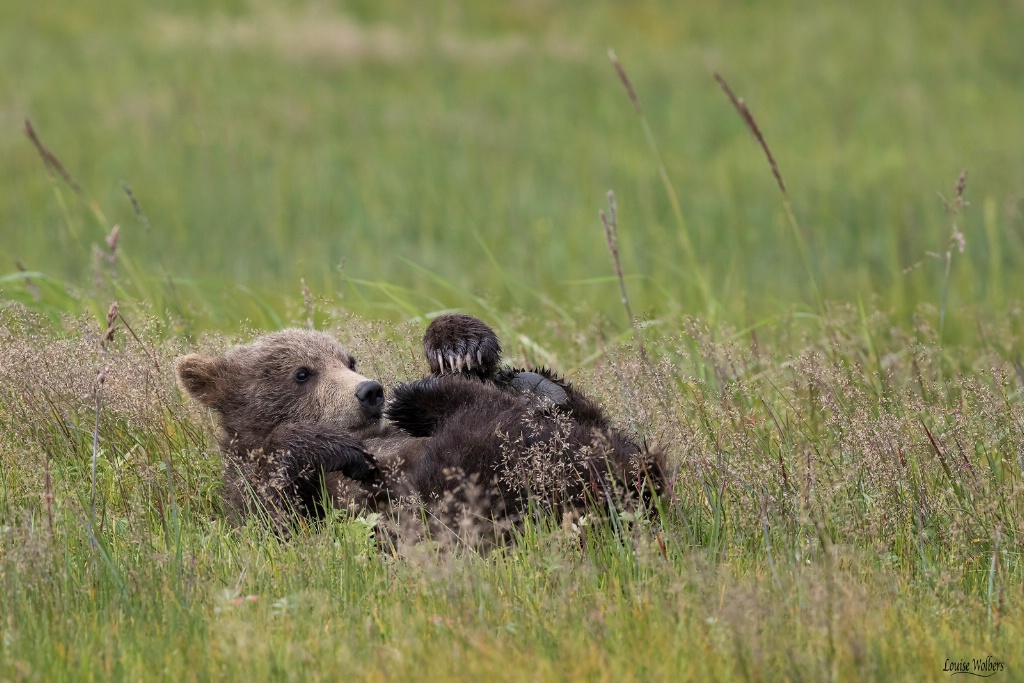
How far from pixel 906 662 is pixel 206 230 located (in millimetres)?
9337

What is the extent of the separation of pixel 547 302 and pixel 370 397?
215 cm

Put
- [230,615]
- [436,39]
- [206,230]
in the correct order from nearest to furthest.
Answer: [230,615], [206,230], [436,39]

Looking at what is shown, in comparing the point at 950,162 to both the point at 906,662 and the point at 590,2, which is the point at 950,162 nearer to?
the point at 590,2

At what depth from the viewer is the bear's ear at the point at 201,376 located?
4.64 m

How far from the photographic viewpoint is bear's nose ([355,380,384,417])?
14.3 ft

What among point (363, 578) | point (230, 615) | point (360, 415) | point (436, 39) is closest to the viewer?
point (230, 615)

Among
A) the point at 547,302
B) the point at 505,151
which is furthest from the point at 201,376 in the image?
the point at 505,151

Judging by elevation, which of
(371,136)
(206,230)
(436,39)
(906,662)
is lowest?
(906,662)

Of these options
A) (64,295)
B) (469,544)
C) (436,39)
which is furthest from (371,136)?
(469,544)

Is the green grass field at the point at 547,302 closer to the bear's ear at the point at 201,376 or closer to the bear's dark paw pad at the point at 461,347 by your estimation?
the bear's ear at the point at 201,376

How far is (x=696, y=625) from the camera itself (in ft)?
9.32

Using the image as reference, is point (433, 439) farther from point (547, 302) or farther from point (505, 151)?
point (505, 151)

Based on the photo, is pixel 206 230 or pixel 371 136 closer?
pixel 206 230

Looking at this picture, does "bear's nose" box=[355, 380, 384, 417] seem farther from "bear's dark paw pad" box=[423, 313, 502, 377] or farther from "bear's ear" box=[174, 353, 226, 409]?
"bear's ear" box=[174, 353, 226, 409]
